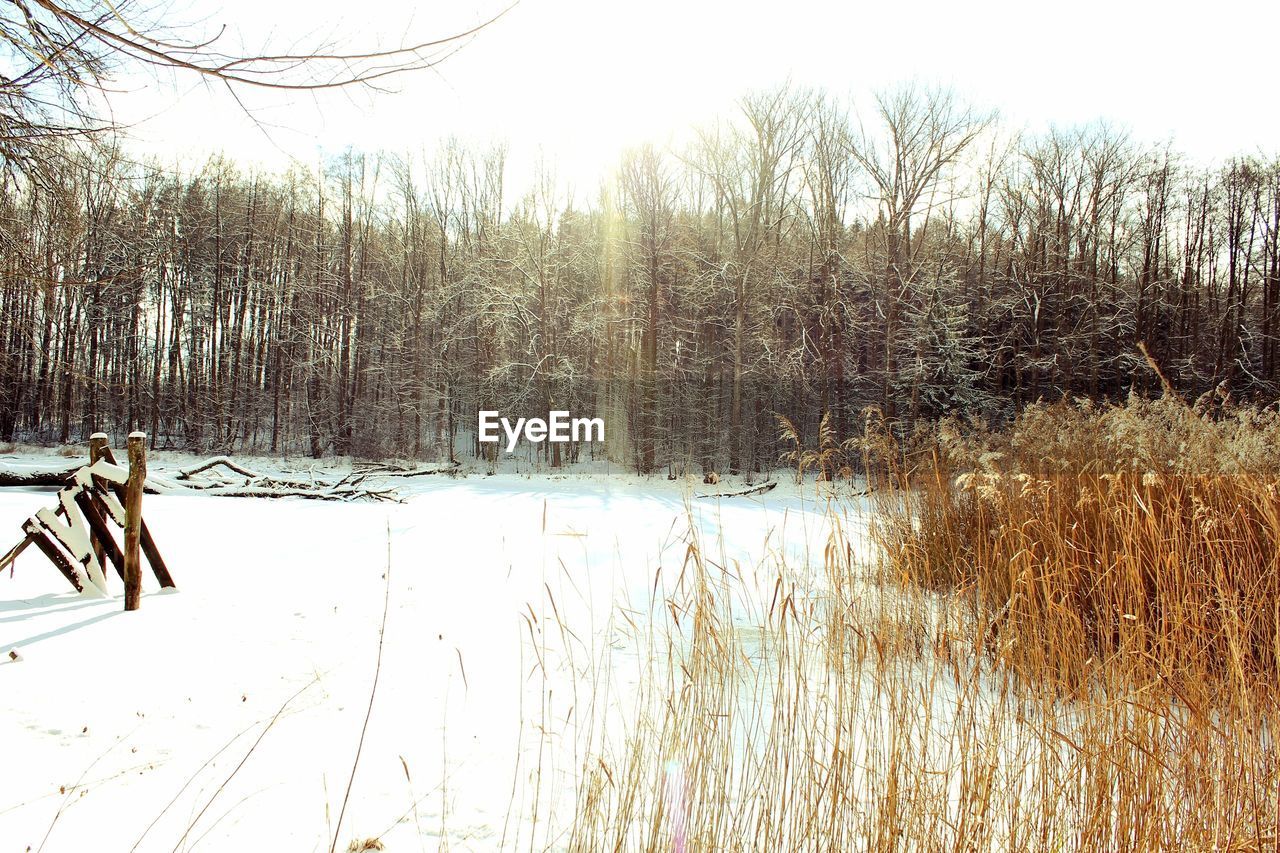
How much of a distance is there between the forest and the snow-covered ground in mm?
12387

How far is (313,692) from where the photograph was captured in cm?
311

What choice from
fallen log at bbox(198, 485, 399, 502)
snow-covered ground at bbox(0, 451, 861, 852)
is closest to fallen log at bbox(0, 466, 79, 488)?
fallen log at bbox(198, 485, 399, 502)

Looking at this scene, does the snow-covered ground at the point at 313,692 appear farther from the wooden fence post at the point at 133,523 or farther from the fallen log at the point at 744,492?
the fallen log at the point at 744,492

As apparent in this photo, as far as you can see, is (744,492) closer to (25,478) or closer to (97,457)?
(97,457)

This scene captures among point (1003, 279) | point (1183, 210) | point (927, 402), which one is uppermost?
point (1183, 210)

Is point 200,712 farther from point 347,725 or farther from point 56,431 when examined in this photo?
point 56,431

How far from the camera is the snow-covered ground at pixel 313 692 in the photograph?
6.76ft

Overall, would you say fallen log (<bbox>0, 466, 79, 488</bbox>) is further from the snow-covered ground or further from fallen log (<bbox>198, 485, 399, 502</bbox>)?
the snow-covered ground

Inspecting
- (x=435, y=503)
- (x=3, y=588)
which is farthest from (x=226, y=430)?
(x=3, y=588)

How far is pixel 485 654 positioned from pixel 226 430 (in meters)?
22.5

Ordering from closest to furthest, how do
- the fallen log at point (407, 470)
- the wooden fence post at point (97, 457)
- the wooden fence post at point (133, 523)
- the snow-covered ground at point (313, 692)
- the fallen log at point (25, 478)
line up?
1. the snow-covered ground at point (313, 692)
2. the wooden fence post at point (133, 523)
3. the wooden fence post at point (97, 457)
4. the fallen log at point (25, 478)
5. the fallen log at point (407, 470)

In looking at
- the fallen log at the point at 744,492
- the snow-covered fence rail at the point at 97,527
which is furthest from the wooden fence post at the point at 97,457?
the fallen log at the point at 744,492

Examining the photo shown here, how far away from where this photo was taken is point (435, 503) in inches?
424

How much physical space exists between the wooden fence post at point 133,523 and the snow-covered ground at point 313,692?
15cm
